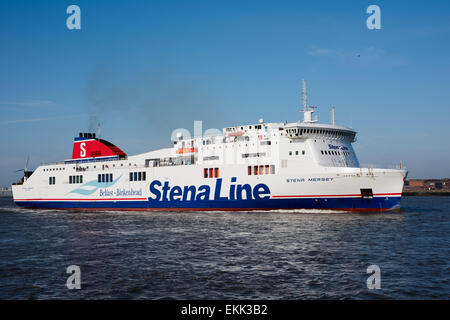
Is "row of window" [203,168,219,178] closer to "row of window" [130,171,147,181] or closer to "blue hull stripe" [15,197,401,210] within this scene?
"blue hull stripe" [15,197,401,210]

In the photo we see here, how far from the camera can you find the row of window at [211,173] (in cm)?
3116

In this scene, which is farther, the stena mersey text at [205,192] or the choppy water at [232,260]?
the stena mersey text at [205,192]

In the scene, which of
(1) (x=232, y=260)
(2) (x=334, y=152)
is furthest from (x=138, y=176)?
(1) (x=232, y=260)

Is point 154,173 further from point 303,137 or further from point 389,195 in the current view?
point 389,195

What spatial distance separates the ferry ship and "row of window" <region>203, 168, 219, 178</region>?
0.08 metres

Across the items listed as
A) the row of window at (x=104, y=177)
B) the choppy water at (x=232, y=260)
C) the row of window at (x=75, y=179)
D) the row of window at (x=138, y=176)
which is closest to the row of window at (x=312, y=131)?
the choppy water at (x=232, y=260)

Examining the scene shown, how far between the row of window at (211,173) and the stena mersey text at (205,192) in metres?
0.55

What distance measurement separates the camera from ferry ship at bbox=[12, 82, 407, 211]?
26719 millimetres

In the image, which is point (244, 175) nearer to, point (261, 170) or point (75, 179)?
point (261, 170)

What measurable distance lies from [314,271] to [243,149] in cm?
1998

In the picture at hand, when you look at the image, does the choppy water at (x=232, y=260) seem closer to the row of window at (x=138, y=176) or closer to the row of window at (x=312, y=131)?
the row of window at (x=312, y=131)

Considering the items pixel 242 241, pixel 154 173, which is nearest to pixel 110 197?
pixel 154 173

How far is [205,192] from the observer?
1238 inches

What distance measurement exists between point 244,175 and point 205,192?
3.75 meters
